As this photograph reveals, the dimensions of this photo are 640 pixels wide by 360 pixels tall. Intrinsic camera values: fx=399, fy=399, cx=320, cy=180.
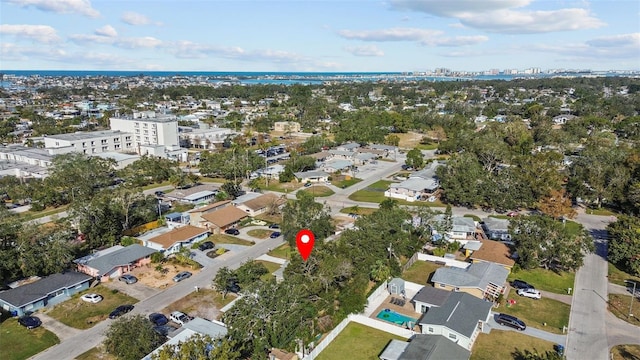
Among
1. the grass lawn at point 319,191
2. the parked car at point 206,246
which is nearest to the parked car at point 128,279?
the parked car at point 206,246

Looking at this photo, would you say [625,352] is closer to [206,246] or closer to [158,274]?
[206,246]

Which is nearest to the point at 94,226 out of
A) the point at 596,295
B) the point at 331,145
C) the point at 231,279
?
the point at 231,279

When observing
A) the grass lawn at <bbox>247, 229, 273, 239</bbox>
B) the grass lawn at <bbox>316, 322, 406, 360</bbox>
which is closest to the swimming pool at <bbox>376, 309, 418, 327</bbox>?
the grass lawn at <bbox>316, 322, 406, 360</bbox>

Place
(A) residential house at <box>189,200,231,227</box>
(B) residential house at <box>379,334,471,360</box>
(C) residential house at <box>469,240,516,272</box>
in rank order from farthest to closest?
(A) residential house at <box>189,200,231,227</box> < (C) residential house at <box>469,240,516,272</box> < (B) residential house at <box>379,334,471,360</box>

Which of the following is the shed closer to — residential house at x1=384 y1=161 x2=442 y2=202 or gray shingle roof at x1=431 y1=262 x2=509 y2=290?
gray shingle roof at x1=431 y1=262 x2=509 y2=290

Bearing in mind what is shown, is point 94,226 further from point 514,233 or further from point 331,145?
point 331,145
